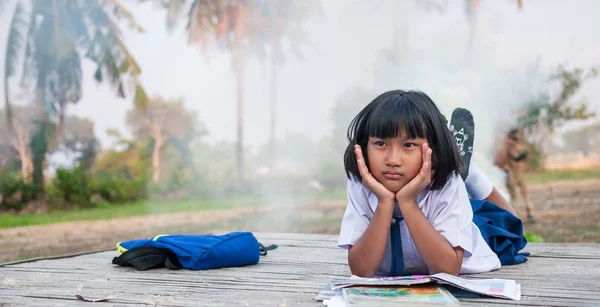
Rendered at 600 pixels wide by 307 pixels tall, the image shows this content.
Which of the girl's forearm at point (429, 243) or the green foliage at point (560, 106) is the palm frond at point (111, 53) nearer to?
the green foliage at point (560, 106)

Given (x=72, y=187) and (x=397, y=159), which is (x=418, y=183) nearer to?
(x=397, y=159)

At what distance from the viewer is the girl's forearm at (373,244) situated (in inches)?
72.9

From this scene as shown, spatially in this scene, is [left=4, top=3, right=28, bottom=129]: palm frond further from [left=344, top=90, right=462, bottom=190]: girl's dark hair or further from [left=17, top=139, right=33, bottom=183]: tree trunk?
[left=344, top=90, right=462, bottom=190]: girl's dark hair

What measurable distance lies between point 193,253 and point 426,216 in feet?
3.04

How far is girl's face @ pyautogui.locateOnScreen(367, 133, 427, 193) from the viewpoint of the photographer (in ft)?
6.08

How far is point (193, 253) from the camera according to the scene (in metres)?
2.37

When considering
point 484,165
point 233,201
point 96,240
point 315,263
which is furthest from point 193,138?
point 315,263

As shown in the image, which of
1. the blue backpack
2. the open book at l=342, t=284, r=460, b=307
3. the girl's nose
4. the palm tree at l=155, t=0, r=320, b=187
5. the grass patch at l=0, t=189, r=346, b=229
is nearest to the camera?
the open book at l=342, t=284, r=460, b=307

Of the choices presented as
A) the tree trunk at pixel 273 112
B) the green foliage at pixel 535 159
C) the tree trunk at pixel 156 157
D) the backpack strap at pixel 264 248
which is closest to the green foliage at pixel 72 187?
the tree trunk at pixel 156 157

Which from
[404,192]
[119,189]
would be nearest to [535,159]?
[119,189]

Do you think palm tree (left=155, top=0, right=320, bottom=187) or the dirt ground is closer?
the dirt ground

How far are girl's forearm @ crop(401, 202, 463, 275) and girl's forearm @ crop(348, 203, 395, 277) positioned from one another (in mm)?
60

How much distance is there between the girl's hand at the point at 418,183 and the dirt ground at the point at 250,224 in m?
4.80

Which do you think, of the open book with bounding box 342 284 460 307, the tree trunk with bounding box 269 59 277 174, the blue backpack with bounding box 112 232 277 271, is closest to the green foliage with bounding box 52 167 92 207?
the tree trunk with bounding box 269 59 277 174
